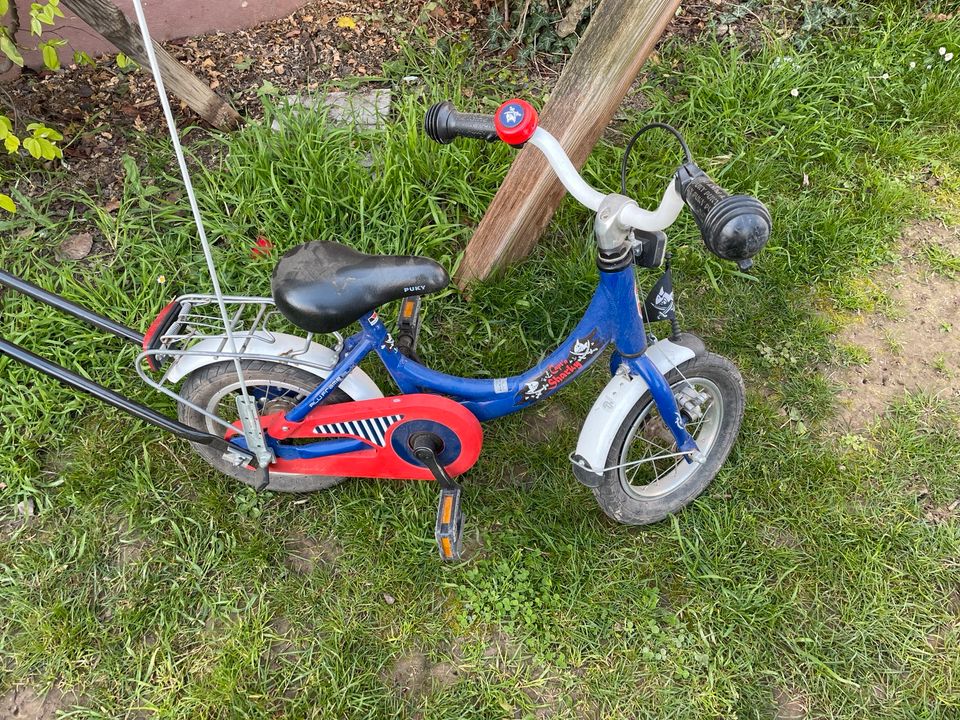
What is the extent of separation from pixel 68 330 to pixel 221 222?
2.35ft

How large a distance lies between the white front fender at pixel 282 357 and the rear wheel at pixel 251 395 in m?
0.04

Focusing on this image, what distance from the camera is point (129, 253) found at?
265 cm

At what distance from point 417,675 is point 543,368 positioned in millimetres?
1034

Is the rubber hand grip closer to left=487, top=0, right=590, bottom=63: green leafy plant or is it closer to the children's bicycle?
the children's bicycle

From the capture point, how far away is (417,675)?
2.04m

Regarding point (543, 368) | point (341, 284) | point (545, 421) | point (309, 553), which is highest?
point (341, 284)

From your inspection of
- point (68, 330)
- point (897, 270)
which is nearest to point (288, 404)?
point (68, 330)

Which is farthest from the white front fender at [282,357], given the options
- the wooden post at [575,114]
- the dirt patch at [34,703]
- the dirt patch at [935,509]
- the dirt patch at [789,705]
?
the dirt patch at [935,509]

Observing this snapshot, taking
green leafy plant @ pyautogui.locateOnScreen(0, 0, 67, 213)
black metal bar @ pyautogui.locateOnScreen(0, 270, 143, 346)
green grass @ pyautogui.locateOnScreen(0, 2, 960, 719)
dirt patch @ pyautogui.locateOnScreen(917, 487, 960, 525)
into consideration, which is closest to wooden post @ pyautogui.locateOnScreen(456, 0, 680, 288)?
green grass @ pyautogui.locateOnScreen(0, 2, 960, 719)

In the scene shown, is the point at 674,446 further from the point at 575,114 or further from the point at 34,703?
the point at 34,703

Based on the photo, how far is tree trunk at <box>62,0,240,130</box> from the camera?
2383 mm

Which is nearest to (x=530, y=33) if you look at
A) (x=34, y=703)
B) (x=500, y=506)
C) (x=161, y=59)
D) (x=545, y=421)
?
(x=161, y=59)

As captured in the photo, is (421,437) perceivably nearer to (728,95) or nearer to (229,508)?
(229,508)

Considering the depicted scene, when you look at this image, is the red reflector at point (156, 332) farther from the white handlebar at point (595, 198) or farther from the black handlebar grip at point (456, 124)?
the white handlebar at point (595, 198)
